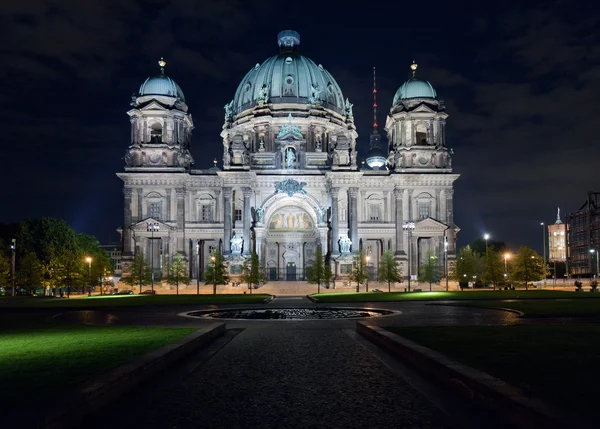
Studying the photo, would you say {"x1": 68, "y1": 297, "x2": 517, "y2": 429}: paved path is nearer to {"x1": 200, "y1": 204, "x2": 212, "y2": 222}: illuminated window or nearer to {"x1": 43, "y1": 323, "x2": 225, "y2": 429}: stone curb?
{"x1": 43, "y1": 323, "x2": 225, "y2": 429}: stone curb

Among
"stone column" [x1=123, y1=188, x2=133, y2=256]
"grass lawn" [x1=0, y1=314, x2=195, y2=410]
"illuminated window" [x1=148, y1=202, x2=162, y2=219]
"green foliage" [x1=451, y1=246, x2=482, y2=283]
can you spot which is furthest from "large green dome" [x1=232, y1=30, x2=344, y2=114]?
"grass lawn" [x1=0, y1=314, x2=195, y2=410]

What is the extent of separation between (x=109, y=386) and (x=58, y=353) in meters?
4.97

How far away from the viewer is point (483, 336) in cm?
1766

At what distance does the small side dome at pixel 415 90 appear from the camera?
316ft

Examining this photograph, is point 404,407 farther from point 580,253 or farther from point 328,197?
point 580,253

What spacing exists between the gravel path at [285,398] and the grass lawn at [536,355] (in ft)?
5.47

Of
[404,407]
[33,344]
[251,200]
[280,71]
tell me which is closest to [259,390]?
[404,407]

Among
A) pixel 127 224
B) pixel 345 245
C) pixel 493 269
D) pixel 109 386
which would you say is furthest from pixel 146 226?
pixel 109 386

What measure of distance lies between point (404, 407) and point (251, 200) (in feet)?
268

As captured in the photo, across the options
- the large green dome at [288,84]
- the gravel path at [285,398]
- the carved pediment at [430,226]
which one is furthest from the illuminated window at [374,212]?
the gravel path at [285,398]

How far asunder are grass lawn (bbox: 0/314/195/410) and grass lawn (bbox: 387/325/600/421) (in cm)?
748

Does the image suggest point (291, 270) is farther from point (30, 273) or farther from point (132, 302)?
point (132, 302)

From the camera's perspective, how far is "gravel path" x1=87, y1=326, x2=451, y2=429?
9.27 metres

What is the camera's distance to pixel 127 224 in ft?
297
